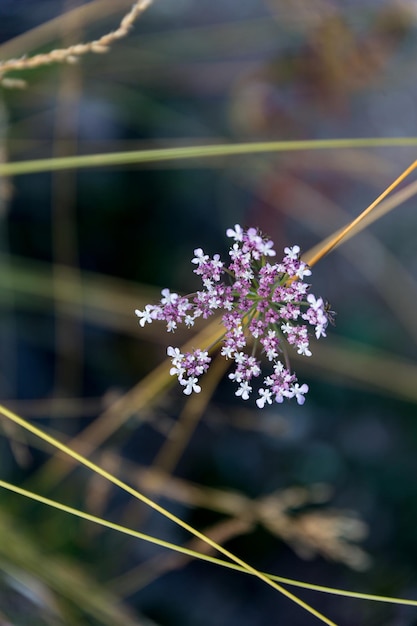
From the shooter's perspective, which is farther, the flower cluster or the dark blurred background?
the dark blurred background

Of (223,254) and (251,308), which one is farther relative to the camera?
(223,254)

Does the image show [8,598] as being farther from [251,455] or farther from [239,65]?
[239,65]

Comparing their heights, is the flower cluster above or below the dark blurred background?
below

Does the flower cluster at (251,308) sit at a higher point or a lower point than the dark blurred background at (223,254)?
lower

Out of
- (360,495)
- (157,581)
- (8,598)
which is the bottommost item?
(8,598)

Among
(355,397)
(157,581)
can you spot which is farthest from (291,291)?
(157,581)

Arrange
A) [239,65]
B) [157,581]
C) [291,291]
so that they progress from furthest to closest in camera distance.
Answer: [239,65], [157,581], [291,291]

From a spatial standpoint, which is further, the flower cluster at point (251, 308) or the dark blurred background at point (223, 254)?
the dark blurred background at point (223, 254)

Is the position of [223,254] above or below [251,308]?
above
